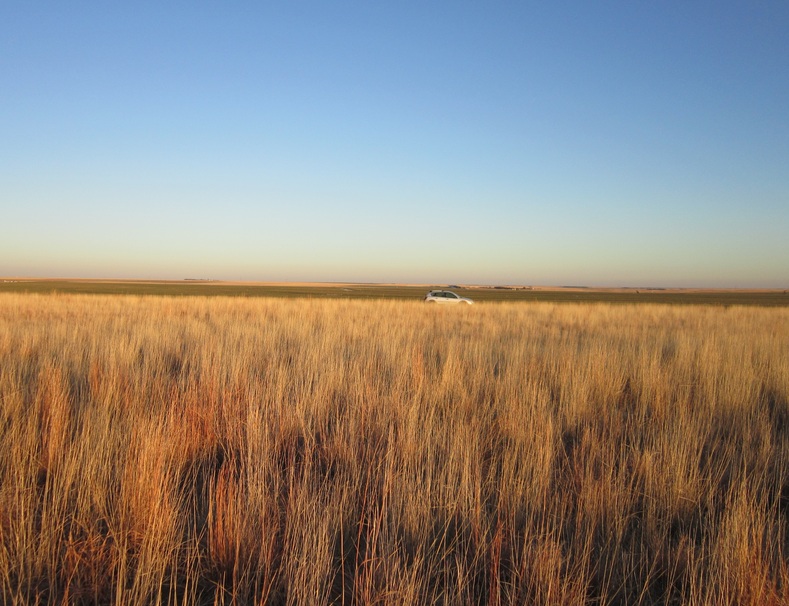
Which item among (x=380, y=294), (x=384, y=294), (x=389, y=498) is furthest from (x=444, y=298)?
(x=380, y=294)

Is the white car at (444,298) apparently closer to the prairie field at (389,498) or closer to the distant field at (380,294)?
the distant field at (380,294)

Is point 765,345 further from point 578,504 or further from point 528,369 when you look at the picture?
point 578,504

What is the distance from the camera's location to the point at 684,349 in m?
9.02

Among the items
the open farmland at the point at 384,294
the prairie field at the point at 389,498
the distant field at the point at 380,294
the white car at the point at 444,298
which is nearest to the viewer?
the prairie field at the point at 389,498

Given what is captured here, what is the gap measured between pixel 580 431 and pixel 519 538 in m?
2.18

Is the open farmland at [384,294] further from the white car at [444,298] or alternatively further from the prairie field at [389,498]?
the prairie field at [389,498]

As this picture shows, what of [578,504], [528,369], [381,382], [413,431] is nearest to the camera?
[578,504]

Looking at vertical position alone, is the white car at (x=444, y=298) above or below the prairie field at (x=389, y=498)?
above

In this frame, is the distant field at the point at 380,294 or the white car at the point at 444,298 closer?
the white car at the point at 444,298

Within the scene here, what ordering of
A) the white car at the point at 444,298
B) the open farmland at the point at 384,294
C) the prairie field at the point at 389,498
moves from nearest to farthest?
the prairie field at the point at 389,498 < the white car at the point at 444,298 < the open farmland at the point at 384,294

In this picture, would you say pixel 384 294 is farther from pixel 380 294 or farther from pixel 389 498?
pixel 389 498

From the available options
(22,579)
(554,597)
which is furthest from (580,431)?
(22,579)

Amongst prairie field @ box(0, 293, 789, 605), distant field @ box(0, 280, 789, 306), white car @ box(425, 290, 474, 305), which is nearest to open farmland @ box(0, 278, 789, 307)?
distant field @ box(0, 280, 789, 306)


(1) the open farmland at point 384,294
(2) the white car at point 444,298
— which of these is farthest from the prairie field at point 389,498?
(1) the open farmland at point 384,294
